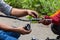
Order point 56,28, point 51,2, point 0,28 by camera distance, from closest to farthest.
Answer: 1. point 0,28
2. point 56,28
3. point 51,2

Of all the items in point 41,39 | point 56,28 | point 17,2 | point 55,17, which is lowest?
point 17,2

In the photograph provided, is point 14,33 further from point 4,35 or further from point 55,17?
point 55,17

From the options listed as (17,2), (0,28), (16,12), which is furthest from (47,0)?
(0,28)

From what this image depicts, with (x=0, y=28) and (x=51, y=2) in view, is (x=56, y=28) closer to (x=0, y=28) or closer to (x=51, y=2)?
(x=0, y=28)

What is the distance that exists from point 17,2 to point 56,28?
13.9 feet

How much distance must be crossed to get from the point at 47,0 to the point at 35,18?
395 centimetres

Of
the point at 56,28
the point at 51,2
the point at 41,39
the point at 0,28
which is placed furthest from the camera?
the point at 51,2

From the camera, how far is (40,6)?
7.10 meters

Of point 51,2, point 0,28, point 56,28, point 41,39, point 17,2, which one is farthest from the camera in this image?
point 17,2

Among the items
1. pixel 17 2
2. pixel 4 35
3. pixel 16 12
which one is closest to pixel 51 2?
pixel 17 2

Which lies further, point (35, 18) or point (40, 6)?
point (40, 6)

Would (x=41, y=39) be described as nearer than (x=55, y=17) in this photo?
No

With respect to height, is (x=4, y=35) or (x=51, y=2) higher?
(x=4, y=35)

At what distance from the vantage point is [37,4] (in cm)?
717
